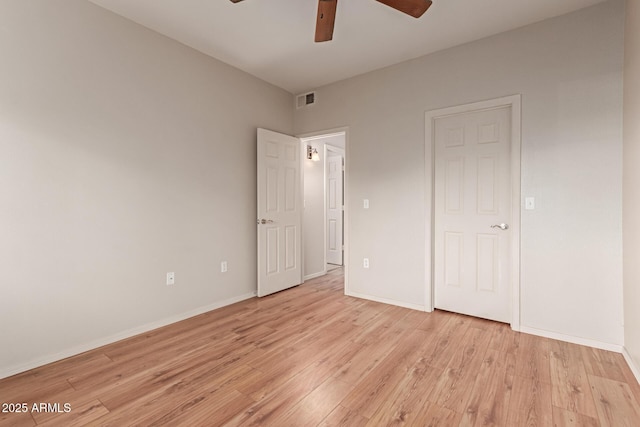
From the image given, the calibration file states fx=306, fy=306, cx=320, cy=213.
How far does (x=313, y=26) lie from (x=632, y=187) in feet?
8.84

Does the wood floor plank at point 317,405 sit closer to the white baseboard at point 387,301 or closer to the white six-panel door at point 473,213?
the white baseboard at point 387,301

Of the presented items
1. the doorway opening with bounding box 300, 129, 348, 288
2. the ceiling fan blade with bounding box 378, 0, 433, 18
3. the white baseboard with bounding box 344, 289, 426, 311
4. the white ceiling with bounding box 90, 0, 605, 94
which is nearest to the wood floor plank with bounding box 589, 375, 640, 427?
the white baseboard with bounding box 344, 289, 426, 311

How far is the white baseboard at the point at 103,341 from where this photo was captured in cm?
208

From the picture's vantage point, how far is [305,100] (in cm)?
418

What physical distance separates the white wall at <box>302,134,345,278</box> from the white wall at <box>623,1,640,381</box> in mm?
3179

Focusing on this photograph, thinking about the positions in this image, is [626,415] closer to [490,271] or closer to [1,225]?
[490,271]

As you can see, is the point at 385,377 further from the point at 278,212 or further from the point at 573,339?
the point at 278,212

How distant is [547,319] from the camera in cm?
261

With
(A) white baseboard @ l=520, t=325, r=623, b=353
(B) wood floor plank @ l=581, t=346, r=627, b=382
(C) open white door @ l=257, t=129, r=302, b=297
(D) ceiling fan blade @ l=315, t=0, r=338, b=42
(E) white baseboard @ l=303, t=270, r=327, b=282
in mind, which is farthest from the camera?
(E) white baseboard @ l=303, t=270, r=327, b=282

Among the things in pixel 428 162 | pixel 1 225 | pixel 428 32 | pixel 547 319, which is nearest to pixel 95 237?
pixel 1 225

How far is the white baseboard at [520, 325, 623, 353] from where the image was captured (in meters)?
2.35

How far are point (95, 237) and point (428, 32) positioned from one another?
11.0 feet

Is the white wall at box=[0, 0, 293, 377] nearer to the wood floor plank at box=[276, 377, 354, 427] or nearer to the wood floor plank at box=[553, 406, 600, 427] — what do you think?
the wood floor plank at box=[276, 377, 354, 427]

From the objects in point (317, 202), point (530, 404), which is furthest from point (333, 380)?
point (317, 202)
